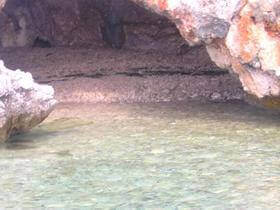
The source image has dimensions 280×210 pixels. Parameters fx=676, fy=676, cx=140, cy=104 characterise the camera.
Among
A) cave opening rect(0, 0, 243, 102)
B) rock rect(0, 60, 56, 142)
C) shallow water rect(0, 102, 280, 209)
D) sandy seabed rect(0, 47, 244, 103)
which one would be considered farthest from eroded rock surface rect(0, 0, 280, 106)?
rock rect(0, 60, 56, 142)

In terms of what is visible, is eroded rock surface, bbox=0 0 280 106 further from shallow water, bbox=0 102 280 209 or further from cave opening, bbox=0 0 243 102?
shallow water, bbox=0 102 280 209

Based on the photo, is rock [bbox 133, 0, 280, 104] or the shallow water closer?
the shallow water

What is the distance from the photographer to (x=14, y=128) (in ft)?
14.7

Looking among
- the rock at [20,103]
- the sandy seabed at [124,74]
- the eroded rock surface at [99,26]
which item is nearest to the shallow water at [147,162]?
the rock at [20,103]

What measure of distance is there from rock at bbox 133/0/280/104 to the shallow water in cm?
34

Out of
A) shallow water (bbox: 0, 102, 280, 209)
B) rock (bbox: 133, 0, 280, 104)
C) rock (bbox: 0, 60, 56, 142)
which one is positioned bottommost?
shallow water (bbox: 0, 102, 280, 209)

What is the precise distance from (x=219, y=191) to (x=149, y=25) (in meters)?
4.46

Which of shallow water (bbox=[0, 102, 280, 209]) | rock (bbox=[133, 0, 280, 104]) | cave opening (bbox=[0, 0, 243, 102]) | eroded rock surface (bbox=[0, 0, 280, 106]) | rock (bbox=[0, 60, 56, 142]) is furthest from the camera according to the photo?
cave opening (bbox=[0, 0, 243, 102])

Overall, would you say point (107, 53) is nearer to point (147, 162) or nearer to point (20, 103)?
point (20, 103)

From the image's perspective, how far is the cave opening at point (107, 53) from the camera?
6281 mm

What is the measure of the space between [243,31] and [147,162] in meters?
1.35

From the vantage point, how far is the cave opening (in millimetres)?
6281

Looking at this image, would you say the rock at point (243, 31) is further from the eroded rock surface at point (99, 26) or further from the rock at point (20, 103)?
the rock at point (20, 103)

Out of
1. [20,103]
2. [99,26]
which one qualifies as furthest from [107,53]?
[20,103]
